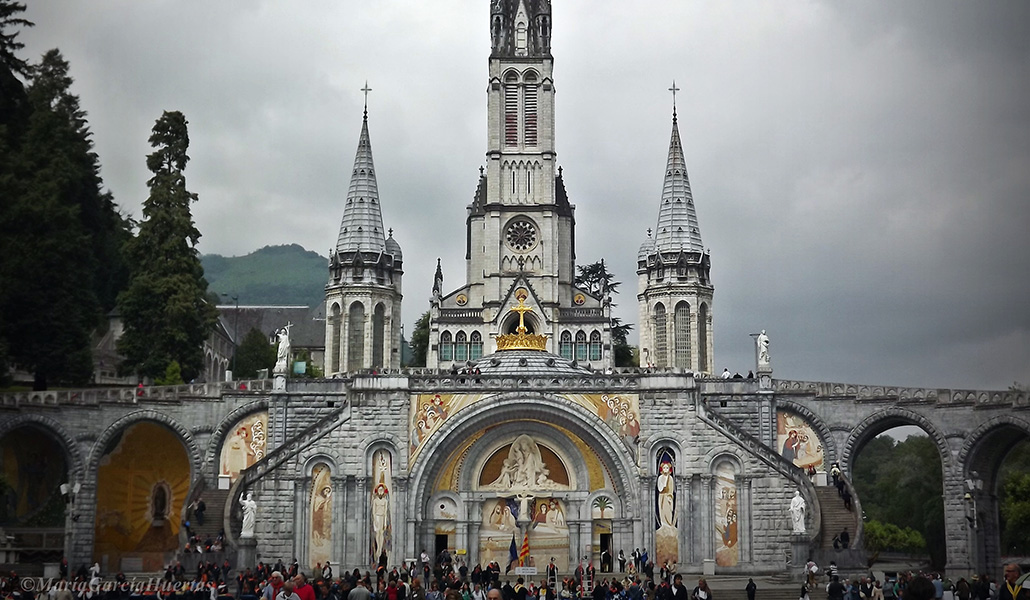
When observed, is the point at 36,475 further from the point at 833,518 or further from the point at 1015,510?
the point at 1015,510

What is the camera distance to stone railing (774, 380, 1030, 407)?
148ft

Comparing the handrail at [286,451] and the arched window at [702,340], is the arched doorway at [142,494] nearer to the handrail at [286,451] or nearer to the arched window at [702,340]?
the handrail at [286,451]

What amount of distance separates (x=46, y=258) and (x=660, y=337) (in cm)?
3133

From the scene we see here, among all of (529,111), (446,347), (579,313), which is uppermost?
(529,111)

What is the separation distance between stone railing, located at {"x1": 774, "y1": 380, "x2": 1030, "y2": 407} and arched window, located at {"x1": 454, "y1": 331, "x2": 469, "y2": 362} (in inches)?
1171

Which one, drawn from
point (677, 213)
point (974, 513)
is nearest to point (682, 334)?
point (677, 213)

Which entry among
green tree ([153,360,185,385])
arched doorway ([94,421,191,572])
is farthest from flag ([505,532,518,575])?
green tree ([153,360,185,385])

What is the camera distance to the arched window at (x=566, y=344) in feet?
251

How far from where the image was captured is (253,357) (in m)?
80.3

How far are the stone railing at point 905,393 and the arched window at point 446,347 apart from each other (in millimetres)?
30108

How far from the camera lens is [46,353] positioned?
5116 cm

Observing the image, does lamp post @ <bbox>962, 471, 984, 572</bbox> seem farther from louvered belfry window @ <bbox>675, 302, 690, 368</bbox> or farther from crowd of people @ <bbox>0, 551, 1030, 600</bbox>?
louvered belfry window @ <bbox>675, 302, 690, 368</bbox>

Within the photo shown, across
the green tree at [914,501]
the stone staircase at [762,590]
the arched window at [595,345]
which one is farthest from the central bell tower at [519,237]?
the stone staircase at [762,590]

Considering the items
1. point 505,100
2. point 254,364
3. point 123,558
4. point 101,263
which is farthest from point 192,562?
point 505,100
